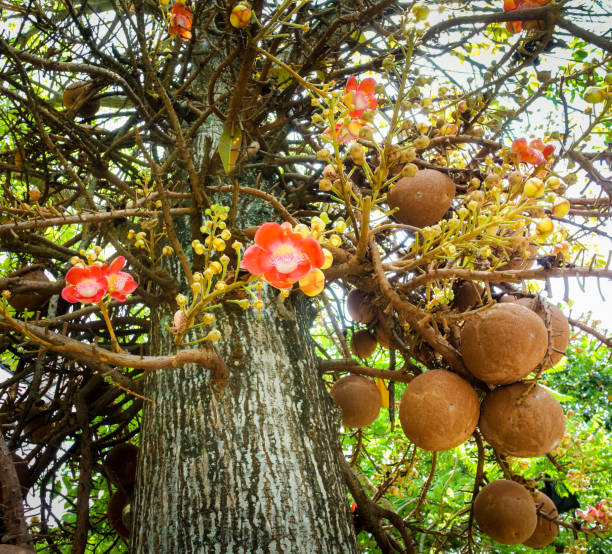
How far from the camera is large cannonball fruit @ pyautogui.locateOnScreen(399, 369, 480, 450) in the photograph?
152 cm

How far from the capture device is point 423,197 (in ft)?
5.77

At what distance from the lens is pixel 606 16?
7.31 ft

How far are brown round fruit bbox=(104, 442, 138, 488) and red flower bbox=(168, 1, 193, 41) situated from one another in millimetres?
1824

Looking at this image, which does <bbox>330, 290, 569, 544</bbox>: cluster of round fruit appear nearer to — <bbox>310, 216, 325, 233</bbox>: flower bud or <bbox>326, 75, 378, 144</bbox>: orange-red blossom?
<bbox>310, 216, 325, 233</bbox>: flower bud

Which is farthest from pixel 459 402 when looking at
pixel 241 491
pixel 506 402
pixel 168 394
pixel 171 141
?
pixel 171 141

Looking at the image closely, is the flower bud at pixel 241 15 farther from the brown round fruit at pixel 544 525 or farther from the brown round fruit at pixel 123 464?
the brown round fruit at pixel 544 525

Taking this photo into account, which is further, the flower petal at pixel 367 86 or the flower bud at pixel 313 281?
the flower petal at pixel 367 86

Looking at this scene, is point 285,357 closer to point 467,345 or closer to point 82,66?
point 467,345

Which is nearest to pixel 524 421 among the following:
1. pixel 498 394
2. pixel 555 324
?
pixel 498 394

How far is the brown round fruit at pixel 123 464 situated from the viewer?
2.25 metres

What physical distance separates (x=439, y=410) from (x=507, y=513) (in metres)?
0.66

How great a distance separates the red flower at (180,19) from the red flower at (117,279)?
1039 mm

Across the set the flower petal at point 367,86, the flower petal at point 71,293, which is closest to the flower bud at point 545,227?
the flower petal at point 367,86

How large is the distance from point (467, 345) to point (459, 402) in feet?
0.58
